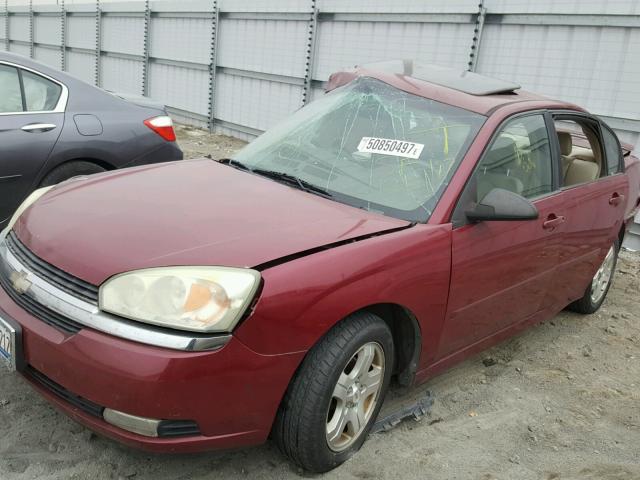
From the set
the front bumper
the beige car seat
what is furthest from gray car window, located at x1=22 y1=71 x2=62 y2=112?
the beige car seat

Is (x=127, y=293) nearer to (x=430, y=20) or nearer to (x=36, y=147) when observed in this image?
(x=36, y=147)

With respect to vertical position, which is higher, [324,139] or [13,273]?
[324,139]

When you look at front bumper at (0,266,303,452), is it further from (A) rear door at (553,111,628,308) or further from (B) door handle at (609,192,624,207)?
(B) door handle at (609,192,624,207)

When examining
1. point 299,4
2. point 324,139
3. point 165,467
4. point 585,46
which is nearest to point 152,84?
point 299,4

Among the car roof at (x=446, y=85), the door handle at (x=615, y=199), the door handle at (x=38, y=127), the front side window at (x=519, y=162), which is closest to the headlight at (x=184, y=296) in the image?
the front side window at (x=519, y=162)

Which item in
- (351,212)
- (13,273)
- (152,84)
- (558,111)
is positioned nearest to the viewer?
(13,273)

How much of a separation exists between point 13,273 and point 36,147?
216 centimetres

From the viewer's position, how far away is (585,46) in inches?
276

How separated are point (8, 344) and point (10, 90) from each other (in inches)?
108

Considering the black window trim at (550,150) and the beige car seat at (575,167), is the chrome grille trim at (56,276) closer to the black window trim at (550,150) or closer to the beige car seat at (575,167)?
the black window trim at (550,150)

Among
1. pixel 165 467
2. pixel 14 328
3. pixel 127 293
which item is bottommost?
pixel 165 467

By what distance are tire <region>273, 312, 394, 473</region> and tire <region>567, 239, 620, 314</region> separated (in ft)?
8.38

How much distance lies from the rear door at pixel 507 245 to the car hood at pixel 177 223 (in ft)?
1.38

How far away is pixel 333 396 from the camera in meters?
2.38
